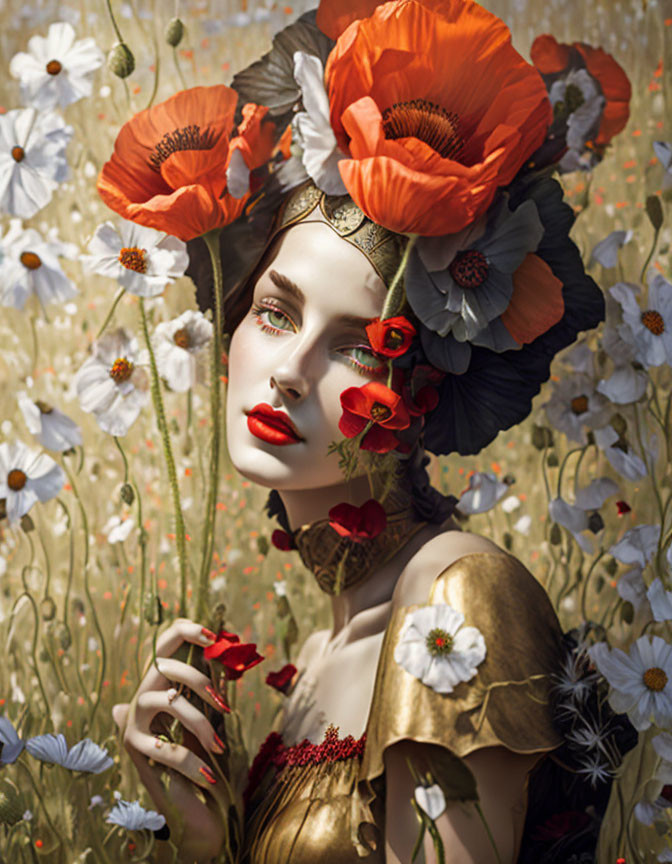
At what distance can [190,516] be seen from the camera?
1.29 m

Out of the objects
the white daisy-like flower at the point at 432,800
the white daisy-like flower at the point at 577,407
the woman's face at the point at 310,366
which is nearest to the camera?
the white daisy-like flower at the point at 432,800

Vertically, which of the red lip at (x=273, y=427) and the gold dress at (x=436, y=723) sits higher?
the red lip at (x=273, y=427)

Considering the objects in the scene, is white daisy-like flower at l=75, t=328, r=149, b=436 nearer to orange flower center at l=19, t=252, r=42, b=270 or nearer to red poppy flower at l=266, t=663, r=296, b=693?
orange flower center at l=19, t=252, r=42, b=270

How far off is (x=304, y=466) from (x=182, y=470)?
365mm

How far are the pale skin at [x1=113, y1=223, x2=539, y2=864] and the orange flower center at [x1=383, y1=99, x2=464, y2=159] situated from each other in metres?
0.11

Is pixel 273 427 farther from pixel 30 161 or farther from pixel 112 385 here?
pixel 30 161

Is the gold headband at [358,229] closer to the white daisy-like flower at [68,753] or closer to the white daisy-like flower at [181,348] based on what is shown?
the white daisy-like flower at [181,348]

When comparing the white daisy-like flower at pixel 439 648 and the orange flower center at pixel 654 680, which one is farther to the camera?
the orange flower center at pixel 654 680

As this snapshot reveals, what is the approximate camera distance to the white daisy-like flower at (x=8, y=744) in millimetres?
921

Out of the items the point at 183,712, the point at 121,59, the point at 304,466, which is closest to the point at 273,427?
the point at 304,466

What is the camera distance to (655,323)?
1081mm

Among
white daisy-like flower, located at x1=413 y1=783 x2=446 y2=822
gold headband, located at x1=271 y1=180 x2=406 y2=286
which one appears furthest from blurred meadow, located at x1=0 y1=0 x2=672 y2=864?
white daisy-like flower, located at x1=413 y1=783 x2=446 y2=822

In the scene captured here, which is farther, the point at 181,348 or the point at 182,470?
the point at 182,470

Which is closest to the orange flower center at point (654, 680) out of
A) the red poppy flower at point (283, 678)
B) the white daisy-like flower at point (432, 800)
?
the white daisy-like flower at point (432, 800)
